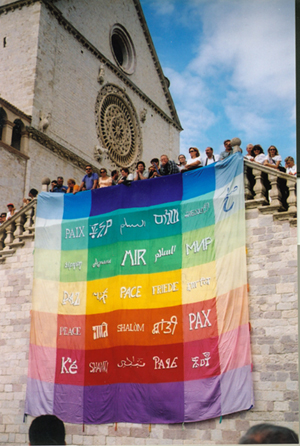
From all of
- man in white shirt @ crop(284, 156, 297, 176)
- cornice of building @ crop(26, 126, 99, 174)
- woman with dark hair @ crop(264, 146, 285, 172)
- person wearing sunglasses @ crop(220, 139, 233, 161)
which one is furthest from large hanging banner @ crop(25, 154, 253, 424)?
cornice of building @ crop(26, 126, 99, 174)

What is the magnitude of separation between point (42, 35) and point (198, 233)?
10859 mm

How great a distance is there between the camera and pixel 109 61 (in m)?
21.2

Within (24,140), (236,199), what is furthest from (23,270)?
(24,140)

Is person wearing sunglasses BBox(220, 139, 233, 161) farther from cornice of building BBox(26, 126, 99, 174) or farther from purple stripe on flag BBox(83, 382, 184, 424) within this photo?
cornice of building BBox(26, 126, 99, 174)

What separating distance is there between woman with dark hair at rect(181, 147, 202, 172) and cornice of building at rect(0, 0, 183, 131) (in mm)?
10347

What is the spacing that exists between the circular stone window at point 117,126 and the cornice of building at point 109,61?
0.73 metres

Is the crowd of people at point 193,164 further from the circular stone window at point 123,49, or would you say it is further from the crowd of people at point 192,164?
the circular stone window at point 123,49

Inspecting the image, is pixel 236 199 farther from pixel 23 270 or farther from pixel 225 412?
pixel 23 270

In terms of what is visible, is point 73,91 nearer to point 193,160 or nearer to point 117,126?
point 117,126

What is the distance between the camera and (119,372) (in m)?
10.3

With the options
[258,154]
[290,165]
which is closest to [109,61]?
[258,154]

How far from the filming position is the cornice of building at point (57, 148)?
56.3ft

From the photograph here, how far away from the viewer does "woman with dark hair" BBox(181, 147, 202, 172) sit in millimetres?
10665

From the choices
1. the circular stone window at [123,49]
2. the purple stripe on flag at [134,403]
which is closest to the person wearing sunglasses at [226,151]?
the purple stripe on flag at [134,403]
